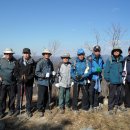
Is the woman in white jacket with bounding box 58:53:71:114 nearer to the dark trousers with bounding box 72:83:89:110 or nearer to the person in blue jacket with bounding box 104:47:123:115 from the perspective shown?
the dark trousers with bounding box 72:83:89:110

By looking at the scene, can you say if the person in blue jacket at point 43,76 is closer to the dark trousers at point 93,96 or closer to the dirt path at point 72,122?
the dirt path at point 72,122

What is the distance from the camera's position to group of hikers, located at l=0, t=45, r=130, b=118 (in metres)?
8.38

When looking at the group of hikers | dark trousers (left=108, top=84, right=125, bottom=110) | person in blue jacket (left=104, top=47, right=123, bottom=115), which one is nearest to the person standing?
the group of hikers

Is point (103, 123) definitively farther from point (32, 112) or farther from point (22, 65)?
point (22, 65)

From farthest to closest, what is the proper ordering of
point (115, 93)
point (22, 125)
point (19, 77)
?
point (115, 93), point (19, 77), point (22, 125)

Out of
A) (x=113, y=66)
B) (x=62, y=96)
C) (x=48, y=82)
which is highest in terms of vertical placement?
(x=113, y=66)

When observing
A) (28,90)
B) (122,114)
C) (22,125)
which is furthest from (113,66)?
(22,125)

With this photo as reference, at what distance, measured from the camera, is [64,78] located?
29.6 feet

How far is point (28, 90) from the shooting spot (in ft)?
28.2

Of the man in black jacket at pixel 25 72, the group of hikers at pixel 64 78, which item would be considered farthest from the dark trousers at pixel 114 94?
the man in black jacket at pixel 25 72

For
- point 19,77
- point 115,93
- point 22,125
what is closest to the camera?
point 22,125

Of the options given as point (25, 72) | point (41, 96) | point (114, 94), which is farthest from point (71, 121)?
point (25, 72)

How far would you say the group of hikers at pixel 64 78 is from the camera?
838 cm

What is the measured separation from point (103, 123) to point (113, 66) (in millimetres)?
2118
